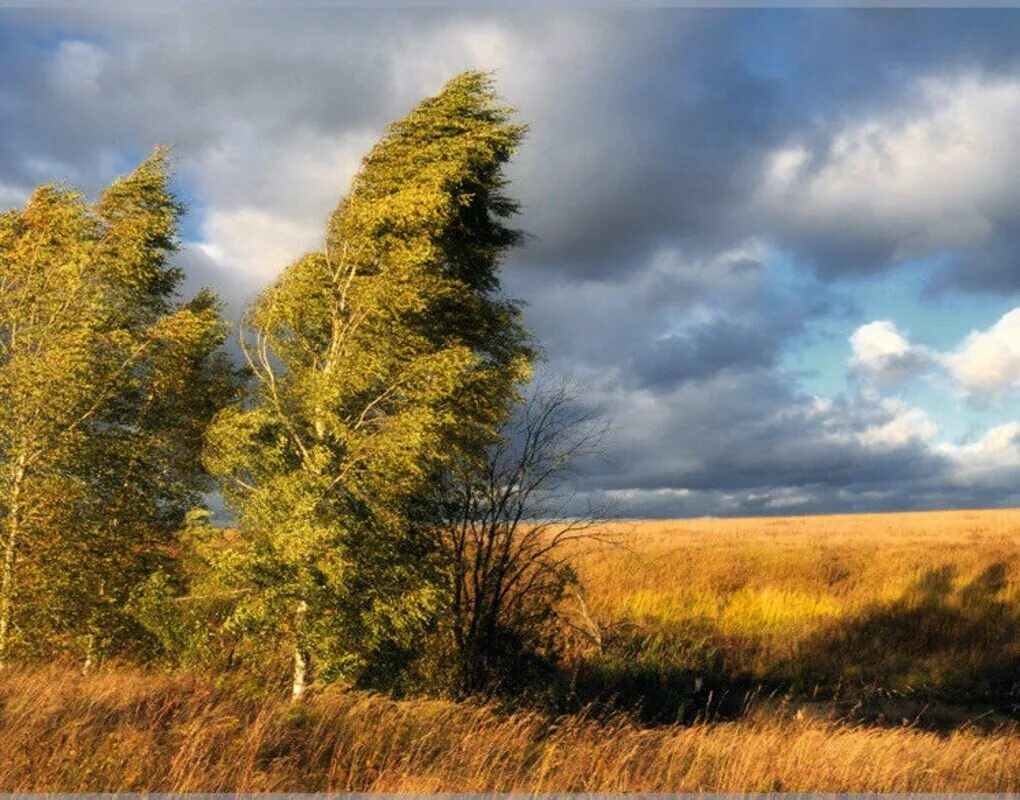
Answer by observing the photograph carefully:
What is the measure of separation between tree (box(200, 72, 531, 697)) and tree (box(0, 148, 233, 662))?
1553 millimetres

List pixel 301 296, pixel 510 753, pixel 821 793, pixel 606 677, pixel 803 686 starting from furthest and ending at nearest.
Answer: pixel 803 686 < pixel 606 677 < pixel 301 296 < pixel 510 753 < pixel 821 793

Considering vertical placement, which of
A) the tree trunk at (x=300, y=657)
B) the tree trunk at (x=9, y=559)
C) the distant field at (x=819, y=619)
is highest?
the tree trunk at (x=9, y=559)

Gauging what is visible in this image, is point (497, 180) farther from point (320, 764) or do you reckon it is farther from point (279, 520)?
point (320, 764)

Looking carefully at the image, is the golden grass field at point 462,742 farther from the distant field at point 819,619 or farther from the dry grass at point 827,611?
the dry grass at point 827,611

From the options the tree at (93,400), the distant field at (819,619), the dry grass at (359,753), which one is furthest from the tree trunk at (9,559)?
the distant field at (819,619)

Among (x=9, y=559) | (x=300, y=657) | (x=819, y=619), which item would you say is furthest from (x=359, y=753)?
(x=819, y=619)

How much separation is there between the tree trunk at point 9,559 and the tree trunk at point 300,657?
4.27 meters

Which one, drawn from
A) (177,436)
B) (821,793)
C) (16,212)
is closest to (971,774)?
(821,793)

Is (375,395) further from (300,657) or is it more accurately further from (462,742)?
(462,742)

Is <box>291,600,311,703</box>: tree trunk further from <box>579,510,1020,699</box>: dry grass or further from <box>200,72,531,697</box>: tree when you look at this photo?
<box>579,510,1020,699</box>: dry grass

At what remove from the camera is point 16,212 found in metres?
14.7

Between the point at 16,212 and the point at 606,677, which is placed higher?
the point at 16,212

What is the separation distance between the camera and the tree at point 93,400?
12.6 m

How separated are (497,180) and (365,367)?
4.53 metres
